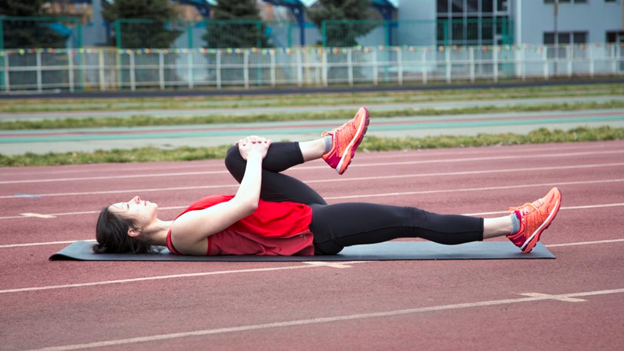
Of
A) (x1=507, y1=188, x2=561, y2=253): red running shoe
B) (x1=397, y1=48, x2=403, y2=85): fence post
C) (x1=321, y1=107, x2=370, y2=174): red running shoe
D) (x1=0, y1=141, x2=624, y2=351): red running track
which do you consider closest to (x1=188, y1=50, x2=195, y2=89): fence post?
(x1=397, y1=48, x2=403, y2=85): fence post

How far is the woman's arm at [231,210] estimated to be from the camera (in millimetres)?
5504

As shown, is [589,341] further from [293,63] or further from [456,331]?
[293,63]

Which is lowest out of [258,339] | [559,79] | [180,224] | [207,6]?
[258,339]

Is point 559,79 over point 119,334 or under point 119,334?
over

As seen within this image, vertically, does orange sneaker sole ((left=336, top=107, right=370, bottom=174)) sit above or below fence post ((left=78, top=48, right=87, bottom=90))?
below

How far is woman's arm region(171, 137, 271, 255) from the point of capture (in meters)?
5.50

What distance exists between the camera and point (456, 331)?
429 centimetres

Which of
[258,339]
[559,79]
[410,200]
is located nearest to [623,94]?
[559,79]

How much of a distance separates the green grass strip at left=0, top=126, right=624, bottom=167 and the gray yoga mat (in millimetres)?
7130

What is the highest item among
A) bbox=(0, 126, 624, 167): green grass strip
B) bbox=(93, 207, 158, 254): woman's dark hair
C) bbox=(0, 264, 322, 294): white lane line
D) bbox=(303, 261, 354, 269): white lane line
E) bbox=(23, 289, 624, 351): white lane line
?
bbox=(0, 126, 624, 167): green grass strip

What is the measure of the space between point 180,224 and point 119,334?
147 centimetres

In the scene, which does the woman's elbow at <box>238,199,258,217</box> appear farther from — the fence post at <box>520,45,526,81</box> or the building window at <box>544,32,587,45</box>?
the building window at <box>544,32,587,45</box>

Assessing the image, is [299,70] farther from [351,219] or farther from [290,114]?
[351,219]

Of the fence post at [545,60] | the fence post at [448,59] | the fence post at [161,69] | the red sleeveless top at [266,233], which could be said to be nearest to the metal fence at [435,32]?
the fence post at [448,59]
